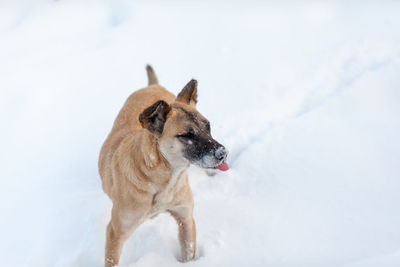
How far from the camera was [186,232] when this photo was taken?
3285 millimetres

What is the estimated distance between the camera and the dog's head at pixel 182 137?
2561 mm

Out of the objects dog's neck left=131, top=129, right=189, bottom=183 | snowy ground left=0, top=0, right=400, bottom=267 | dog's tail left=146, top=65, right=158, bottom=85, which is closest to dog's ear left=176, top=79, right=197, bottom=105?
dog's neck left=131, top=129, right=189, bottom=183

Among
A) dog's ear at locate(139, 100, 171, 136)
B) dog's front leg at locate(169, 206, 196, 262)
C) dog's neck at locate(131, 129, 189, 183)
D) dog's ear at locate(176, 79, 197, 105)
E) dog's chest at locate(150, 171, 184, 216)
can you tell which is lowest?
dog's front leg at locate(169, 206, 196, 262)

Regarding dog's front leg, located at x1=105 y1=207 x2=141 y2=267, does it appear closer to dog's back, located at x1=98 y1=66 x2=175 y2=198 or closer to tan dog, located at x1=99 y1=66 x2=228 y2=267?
tan dog, located at x1=99 y1=66 x2=228 y2=267

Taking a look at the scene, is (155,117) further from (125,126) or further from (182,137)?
(125,126)

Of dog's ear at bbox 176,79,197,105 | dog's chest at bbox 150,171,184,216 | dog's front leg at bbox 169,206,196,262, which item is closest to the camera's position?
dog's chest at bbox 150,171,184,216

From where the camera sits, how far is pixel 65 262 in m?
3.46

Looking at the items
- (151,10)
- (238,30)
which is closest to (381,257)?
(238,30)

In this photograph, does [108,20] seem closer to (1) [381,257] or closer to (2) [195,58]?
(2) [195,58]

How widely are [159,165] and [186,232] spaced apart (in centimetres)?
90

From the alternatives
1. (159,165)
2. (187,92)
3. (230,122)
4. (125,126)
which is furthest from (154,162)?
(230,122)

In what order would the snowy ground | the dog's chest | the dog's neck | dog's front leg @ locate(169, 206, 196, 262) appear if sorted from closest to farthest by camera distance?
the dog's neck → the dog's chest → dog's front leg @ locate(169, 206, 196, 262) → the snowy ground

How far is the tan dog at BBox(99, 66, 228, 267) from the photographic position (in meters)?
2.61

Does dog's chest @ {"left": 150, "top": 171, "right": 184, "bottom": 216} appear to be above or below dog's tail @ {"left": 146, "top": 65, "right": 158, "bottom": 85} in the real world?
below
